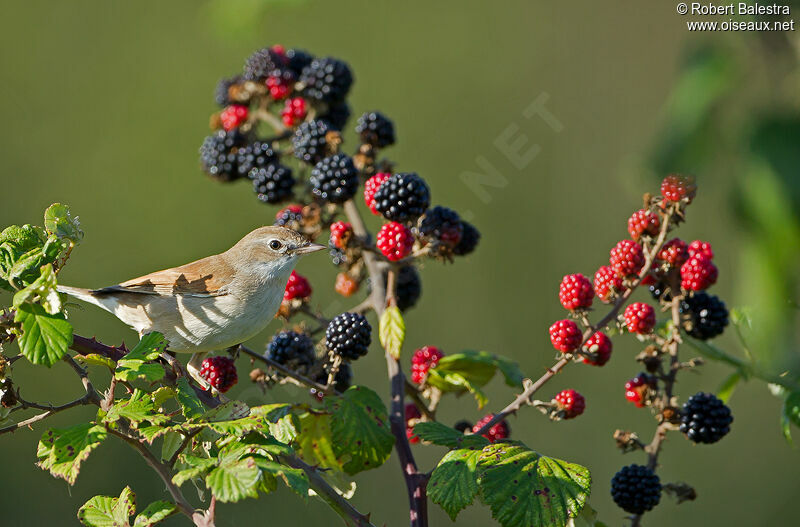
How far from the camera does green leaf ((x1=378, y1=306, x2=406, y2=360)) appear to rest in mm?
2459

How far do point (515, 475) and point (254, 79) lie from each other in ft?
6.16

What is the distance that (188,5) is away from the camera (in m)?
9.61

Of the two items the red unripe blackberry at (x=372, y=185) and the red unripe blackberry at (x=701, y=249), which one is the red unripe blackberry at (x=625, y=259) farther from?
the red unripe blackberry at (x=372, y=185)

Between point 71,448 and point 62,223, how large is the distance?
51 centimetres

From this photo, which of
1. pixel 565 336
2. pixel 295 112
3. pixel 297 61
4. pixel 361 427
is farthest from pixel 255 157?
pixel 565 336

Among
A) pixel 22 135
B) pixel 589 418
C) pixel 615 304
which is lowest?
pixel 22 135

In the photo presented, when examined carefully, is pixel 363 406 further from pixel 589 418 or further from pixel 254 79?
pixel 589 418

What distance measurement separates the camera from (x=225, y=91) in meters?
3.40

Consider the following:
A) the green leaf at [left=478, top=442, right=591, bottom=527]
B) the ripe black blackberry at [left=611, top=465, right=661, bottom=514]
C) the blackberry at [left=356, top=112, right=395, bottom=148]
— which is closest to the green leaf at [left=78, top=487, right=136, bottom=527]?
the green leaf at [left=478, top=442, right=591, bottom=527]

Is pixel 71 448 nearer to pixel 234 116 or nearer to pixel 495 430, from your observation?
pixel 495 430

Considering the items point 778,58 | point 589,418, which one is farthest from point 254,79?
point 589,418

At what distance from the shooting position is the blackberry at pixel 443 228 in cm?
276

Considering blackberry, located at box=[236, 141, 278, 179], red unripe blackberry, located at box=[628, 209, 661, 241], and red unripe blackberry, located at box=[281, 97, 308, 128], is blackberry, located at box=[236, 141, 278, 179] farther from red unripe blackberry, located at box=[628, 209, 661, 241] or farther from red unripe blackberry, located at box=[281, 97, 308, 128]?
red unripe blackberry, located at box=[628, 209, 661, 241]

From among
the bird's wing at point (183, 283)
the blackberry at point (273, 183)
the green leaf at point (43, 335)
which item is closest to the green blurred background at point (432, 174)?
the bird's wing at point (183, 283)
